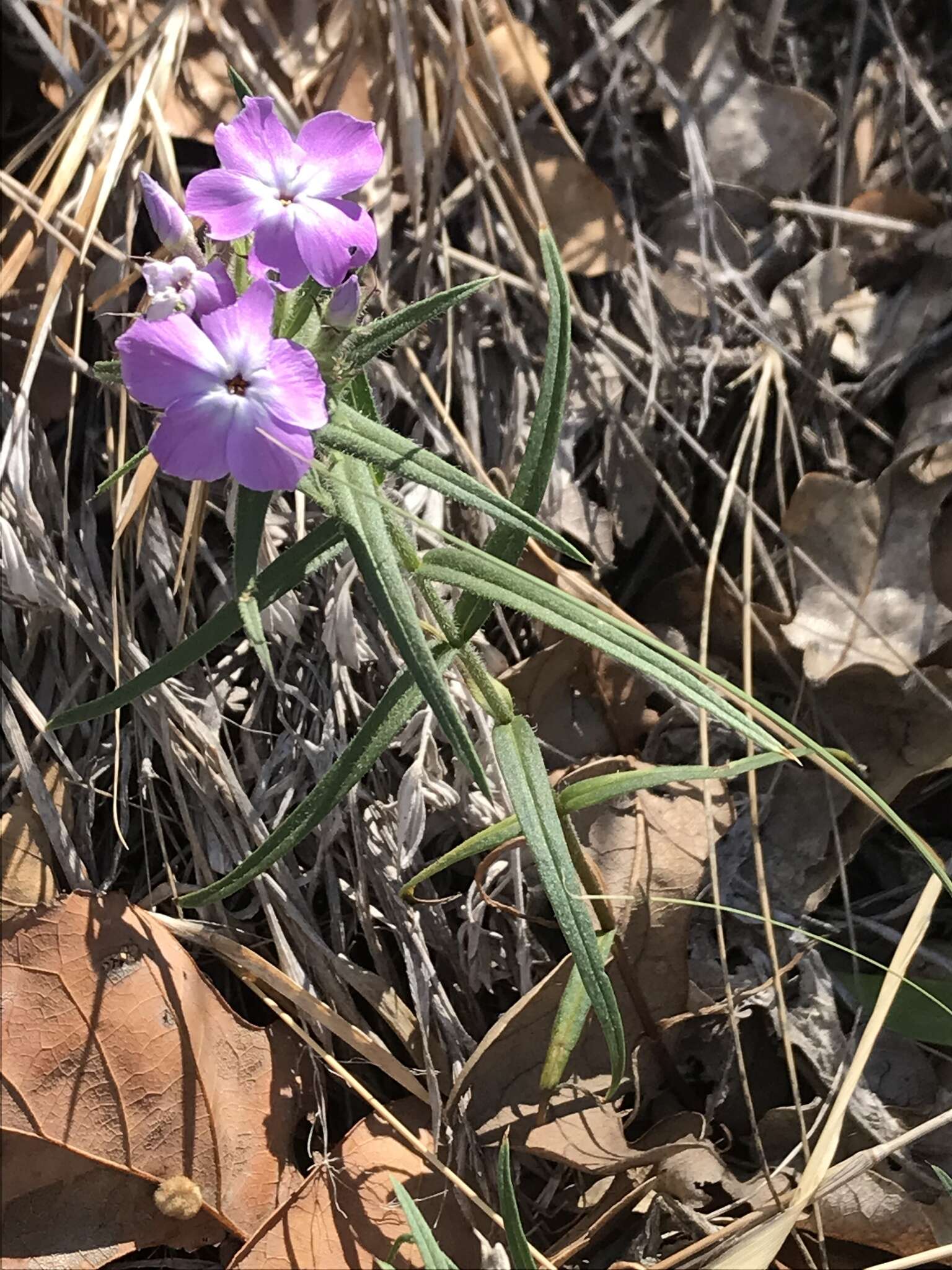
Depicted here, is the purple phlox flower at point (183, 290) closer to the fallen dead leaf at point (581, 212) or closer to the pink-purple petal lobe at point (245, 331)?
the pink-purple petal lobe at point (245, 331)

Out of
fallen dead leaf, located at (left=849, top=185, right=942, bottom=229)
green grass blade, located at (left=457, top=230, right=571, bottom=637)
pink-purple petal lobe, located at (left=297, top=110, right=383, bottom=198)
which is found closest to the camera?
pink-purple petal lobe, located at (left=297, top=110, right=383, bottom=198)

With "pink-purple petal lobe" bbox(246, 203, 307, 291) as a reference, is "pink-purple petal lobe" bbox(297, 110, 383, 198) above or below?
above

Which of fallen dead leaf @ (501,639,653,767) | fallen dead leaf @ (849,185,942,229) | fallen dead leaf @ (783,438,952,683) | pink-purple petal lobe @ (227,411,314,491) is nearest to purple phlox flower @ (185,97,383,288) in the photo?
pink-purple petal lobe @ (227,411,314,491)

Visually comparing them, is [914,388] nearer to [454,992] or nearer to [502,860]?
[502,860]

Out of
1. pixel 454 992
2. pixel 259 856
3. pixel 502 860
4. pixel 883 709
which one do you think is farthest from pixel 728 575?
pixel 259 856

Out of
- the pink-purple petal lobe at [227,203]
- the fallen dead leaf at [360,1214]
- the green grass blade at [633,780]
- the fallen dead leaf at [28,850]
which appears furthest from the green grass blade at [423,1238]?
the pink-purple petal lobe at [227,203]

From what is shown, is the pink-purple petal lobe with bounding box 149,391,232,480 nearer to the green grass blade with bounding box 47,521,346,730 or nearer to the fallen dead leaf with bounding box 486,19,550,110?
the green grass blade with bounding box 47,521,346,730

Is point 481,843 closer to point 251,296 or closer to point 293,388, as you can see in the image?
point 293,388
